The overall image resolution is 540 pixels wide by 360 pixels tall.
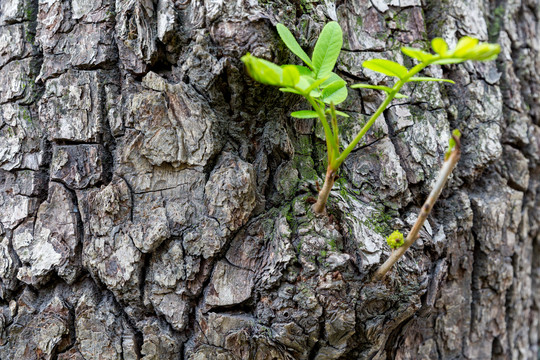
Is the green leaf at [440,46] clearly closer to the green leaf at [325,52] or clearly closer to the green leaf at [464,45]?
the green leaf at [464,45]

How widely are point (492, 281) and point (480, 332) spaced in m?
0.20

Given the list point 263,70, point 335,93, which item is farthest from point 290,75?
point 335,93

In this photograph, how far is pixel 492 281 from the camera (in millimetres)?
1476

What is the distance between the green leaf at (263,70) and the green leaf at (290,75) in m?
0.01

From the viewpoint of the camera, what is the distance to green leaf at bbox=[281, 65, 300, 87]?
75 cm

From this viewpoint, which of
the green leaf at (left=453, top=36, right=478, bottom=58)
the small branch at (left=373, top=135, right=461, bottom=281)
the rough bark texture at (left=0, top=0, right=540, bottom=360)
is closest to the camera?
the green leaf at (left=453, top=36, right=478, bottom=58)

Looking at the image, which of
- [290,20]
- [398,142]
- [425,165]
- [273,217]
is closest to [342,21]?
[290,20]

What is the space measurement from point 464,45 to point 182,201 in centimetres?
79

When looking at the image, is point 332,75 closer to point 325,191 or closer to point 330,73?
point 330,73

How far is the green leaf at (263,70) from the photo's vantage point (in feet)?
2.44

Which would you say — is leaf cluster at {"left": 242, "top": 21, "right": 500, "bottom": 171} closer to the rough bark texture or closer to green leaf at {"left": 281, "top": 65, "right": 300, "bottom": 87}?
green leaf at {"left": 281, "top": 65, "right": 300, "bottom": 87}

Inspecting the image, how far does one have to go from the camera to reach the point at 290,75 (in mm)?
760

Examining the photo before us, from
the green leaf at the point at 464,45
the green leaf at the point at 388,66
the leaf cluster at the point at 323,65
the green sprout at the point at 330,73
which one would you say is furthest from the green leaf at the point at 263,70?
the green leaf at the point at 464,45

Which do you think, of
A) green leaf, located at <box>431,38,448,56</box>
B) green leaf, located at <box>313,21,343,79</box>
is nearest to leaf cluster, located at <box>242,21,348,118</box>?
green leaf, located at <box>313,21,343,79</box>
